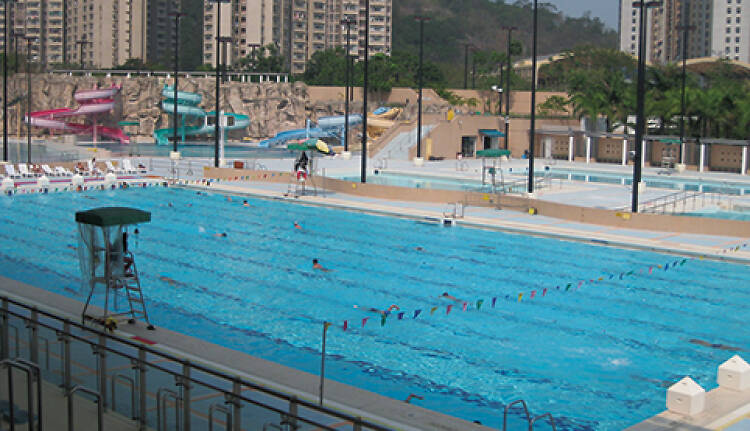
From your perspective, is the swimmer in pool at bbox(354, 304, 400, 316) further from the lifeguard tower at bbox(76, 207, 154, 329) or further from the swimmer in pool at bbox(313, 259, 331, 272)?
the lifeguard tower at bbox(76, 207, 154, 329)

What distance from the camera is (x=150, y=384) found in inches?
429

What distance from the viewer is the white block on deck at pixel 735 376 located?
11.9 metres

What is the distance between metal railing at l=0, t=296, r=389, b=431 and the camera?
29.2ft

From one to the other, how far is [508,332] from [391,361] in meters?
2.97

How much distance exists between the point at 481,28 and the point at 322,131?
109978 mm

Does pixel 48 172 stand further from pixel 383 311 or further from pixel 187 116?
pixel 187 116

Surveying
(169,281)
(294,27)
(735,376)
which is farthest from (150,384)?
(294,27)

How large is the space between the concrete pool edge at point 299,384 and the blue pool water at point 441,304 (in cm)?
118

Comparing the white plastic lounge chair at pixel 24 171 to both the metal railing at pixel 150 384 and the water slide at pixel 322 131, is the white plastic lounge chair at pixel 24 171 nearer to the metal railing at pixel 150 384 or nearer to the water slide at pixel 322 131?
the water slide at pixel 322 131

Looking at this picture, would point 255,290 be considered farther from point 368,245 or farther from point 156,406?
point 156,406

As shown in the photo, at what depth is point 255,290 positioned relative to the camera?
63.5 ft

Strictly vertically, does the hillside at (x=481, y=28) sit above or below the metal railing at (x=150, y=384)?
above

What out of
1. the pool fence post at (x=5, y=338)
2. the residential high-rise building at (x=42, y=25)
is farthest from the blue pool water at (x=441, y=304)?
the residential high-rise building at (x=42, y=25)

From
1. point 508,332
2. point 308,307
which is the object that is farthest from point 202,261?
point 508,332
